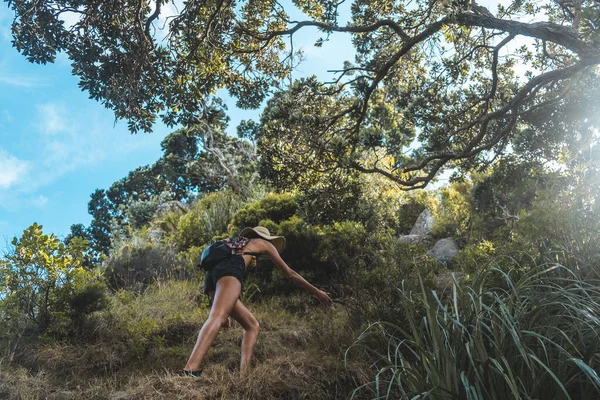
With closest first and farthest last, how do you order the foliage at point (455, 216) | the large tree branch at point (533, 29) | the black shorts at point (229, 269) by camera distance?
the black shorts at point (229, 269) < the large tree branch at point (533, 29) < the foliage at point (455, 216)

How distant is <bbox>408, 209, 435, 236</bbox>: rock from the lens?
1489 cm

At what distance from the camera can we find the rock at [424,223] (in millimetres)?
14888

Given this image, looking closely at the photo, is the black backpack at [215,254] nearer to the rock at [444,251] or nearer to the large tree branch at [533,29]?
the large tree branch at [533,29]

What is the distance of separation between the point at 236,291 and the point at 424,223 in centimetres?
1134

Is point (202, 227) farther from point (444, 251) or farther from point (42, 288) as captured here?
point (444, 251)

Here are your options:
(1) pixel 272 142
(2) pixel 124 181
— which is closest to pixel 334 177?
(1) pixel 272 142

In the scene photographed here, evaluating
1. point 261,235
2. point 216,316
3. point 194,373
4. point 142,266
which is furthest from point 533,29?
point 142,266

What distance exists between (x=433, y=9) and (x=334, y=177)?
3.74 meters

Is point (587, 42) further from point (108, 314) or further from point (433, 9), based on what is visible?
Answer: point (108, 314)

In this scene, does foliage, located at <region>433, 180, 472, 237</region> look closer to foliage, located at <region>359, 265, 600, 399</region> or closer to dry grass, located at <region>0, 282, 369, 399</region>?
dry grass, located at <region>0, 282, 369, 399</region>

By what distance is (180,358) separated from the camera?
568 centimetres

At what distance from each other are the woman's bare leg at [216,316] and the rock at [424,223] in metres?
10.6

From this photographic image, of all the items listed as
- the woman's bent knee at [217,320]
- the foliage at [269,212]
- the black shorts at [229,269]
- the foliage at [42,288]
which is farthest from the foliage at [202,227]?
the woman's bent knee at [217,320]

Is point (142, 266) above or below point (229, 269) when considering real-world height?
above
